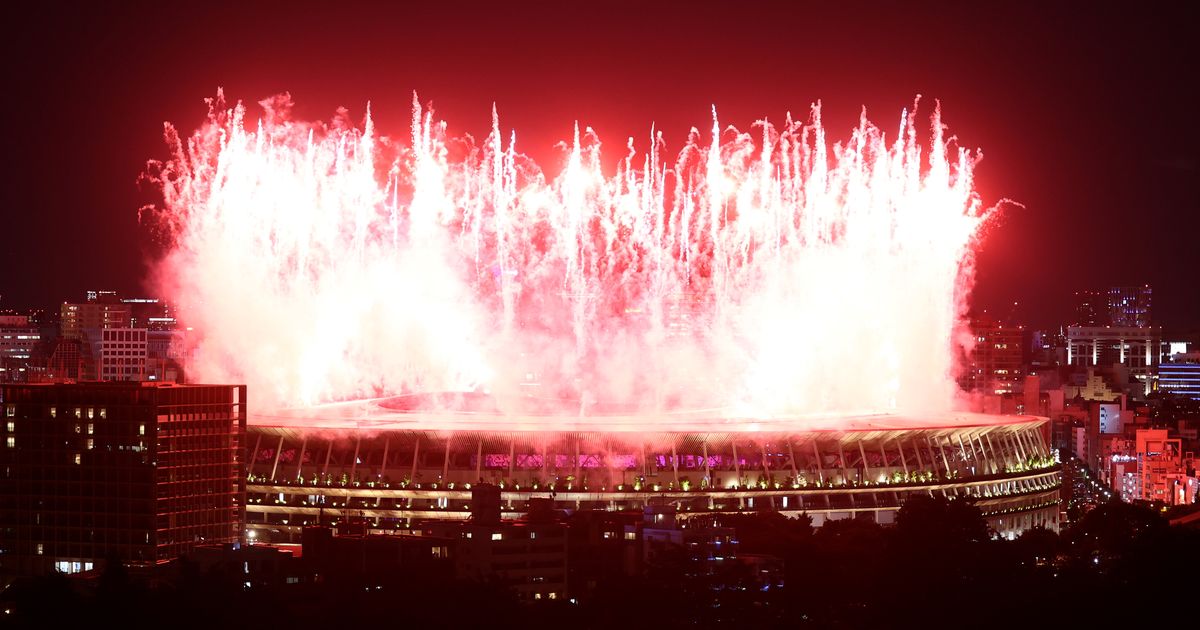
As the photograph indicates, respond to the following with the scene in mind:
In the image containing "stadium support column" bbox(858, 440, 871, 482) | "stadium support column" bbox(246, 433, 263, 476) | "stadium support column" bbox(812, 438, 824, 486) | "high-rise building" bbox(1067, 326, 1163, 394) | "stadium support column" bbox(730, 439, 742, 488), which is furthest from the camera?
"high-rise building" bbox(1067, 326, 1163, 394)

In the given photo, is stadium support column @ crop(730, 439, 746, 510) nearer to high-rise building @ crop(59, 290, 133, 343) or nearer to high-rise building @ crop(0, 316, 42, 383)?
high-rise building @ crop(0, 316, 42, 383)

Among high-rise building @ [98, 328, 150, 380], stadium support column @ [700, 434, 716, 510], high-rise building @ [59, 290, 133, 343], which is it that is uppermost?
high-rise building @ [59, 290, 133, 343]

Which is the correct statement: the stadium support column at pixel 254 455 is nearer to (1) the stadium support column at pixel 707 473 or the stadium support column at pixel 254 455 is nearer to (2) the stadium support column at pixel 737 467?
(1) the stadium support column at pixel 707 473

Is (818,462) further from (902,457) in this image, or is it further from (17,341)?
(17,341)

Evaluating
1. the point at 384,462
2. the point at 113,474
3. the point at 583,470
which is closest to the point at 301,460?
the point at 384,462

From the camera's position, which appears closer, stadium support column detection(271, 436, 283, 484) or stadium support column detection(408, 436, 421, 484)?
stadium support column detection(408, 436, 421, 484)

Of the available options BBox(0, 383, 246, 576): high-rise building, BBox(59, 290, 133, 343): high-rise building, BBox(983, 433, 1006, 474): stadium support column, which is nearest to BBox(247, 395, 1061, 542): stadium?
BBox(983, 433, 1006, 474): stadium support column
